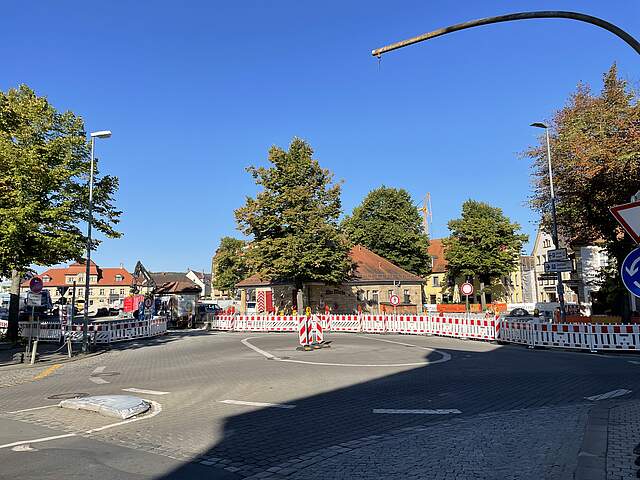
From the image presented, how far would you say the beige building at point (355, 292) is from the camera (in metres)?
43.2

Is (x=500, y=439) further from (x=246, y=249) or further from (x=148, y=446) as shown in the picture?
(x=246, y=249)

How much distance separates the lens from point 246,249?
117ft

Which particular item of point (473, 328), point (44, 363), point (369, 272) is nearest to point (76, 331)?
point (44, 363)

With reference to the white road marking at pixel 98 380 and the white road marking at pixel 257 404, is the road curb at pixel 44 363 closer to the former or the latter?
the white road marking at pixel 98 380

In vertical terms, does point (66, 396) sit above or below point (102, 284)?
below

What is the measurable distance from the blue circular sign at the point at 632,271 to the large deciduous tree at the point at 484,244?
56696 millimetres

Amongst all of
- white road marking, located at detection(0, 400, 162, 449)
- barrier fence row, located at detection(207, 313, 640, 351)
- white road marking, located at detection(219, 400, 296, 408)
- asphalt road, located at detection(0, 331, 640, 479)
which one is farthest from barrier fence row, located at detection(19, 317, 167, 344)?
white road marking, located at detection(219, 400, 296, 408)

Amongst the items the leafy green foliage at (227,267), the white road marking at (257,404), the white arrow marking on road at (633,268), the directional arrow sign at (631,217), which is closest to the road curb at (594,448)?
the white arrow marking on road at (633,268)

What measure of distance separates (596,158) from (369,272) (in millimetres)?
28777

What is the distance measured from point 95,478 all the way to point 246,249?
99.7 ft

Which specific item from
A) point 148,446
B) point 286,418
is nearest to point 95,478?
point 148,446

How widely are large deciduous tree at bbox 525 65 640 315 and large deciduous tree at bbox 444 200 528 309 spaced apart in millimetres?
36092

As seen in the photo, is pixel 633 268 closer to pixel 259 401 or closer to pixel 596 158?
pixel 259 401

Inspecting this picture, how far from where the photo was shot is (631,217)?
19.3 feet
